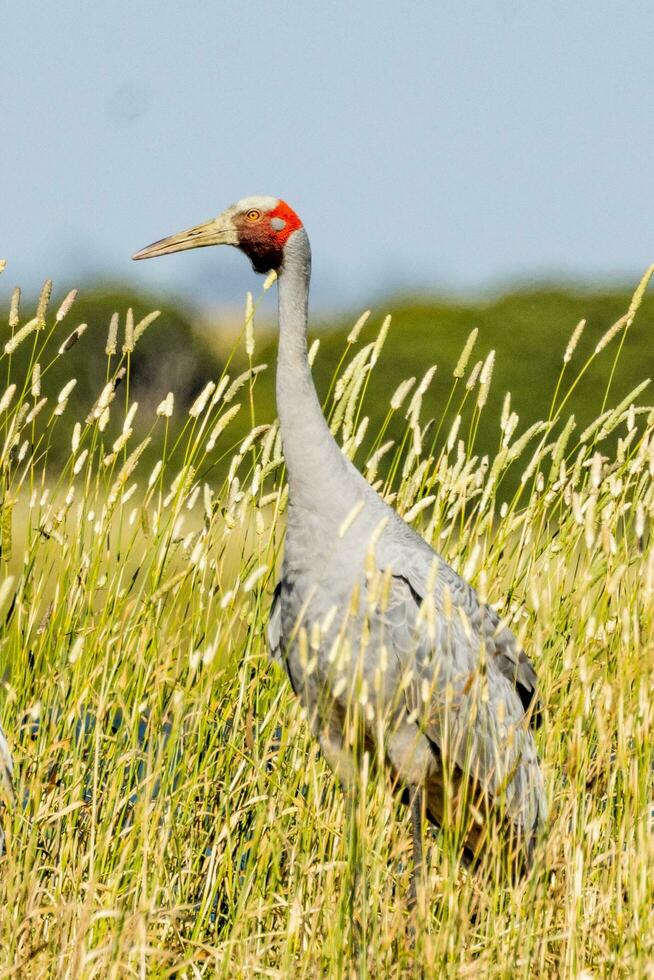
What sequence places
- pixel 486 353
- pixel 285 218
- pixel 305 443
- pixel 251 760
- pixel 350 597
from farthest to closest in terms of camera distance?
1. pixel 486 353
2. pixel 285 218
3. pixel 305 443
4. pixel 350 597
5. pixel 251 760

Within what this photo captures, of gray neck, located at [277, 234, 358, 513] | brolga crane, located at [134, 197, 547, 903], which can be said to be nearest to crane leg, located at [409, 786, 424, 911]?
brolga crane, located at [134, 197, 547, 903]

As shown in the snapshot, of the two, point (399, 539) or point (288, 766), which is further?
point (288, 766)

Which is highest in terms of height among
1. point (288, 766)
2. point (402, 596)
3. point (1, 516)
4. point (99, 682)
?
point (1, 516)

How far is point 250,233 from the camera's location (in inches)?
120

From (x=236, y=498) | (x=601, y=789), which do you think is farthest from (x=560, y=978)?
(x=236, y=498)

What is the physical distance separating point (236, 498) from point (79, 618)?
1.52 feet

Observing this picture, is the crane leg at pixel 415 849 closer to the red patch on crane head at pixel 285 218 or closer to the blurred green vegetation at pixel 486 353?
the red patch on crane head at pixel 285 218

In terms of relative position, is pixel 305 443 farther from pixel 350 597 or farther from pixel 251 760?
pixel 251 760

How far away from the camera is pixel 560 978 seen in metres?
2.31

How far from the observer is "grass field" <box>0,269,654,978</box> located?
7.01ft

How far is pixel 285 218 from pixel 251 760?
4.15 feet

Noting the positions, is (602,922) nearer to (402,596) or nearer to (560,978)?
(560,978)

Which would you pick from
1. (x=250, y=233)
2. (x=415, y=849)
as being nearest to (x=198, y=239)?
(x=250, y=233)

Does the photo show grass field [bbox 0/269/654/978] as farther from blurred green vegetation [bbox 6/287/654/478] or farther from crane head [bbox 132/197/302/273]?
blurred green vegetation [bbox 6/287/654/478]
